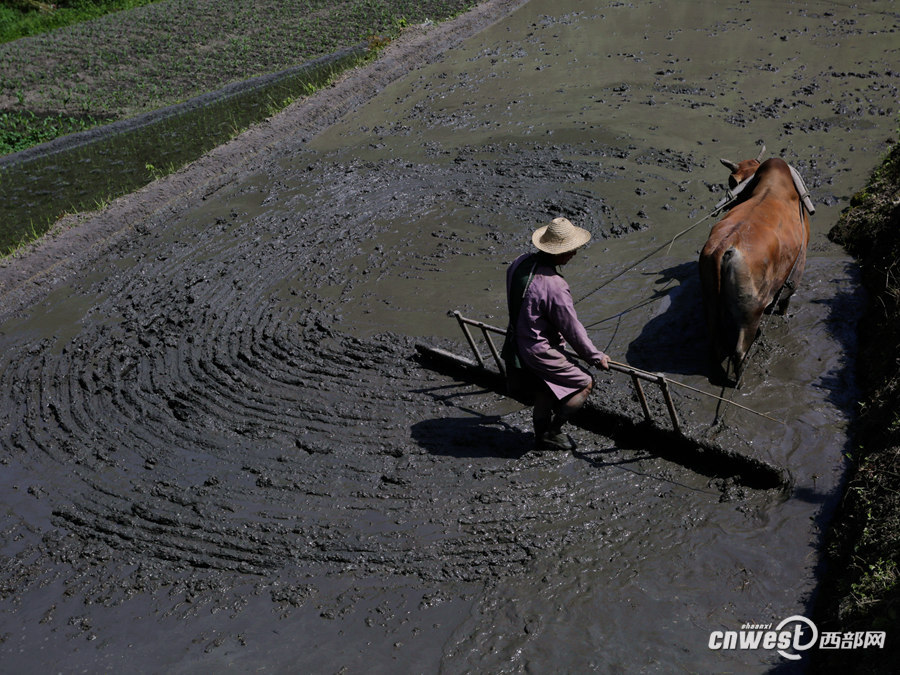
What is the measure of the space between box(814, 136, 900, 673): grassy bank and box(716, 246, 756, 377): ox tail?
914 mm

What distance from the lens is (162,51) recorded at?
18219 millimetres

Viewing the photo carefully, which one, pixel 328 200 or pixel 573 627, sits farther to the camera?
pixel 328 200

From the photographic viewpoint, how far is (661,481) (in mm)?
5023

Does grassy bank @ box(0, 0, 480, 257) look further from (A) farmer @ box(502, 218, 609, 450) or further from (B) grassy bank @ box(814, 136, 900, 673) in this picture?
(B) grassy bank @ box(814, 136, 900, 673)

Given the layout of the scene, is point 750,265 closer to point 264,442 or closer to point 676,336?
point 676,336

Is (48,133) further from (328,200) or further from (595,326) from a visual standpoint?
(595,326)

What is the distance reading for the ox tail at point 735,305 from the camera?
5445mm

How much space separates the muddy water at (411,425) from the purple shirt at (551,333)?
652 mm

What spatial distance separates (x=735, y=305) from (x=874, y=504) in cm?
172

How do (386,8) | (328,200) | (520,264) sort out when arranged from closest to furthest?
(520,264), (328,200), (386,8)

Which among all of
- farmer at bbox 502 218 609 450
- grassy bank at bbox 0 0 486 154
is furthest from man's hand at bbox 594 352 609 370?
grassy bank at bbox 0 0 486 154

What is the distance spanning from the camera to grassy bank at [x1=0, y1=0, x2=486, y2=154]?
622 inches

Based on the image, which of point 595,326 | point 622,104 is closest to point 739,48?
point 622,104

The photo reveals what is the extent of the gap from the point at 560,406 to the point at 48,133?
525 inches
